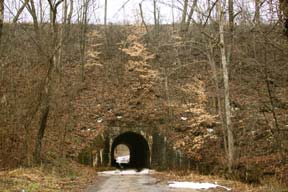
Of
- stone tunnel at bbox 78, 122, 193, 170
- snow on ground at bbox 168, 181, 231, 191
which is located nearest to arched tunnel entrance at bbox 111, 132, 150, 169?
stone tunnel at bbox 78, 122, 193, 170

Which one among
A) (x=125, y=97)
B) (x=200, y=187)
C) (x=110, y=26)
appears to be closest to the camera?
(x=200, y=187)

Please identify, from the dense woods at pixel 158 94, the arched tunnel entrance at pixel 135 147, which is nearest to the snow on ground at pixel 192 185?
the dense woods at pixel 158 94

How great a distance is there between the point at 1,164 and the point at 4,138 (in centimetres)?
119

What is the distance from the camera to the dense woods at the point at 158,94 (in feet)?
52.8

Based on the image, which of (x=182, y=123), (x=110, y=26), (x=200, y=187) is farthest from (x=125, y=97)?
(x=110, y=26)

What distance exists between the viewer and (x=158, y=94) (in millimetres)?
24938

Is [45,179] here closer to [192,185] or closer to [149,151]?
[192,185]

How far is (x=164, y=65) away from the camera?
2905 cm

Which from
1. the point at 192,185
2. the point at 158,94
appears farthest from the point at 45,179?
the point at 158,94

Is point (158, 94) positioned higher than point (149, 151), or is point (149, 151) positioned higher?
point (158, 94)

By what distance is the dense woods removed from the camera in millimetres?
16094

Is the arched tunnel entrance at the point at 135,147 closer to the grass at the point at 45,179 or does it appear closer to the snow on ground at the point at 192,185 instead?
the grass at the point at 45,179

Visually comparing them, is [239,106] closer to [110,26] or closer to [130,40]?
[130,40]

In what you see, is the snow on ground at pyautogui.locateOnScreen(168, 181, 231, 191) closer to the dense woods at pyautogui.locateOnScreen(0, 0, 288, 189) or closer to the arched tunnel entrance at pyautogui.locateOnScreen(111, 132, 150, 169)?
the dense woods at pyautogui.locateOnScreen(0, 0, 288, 189)
